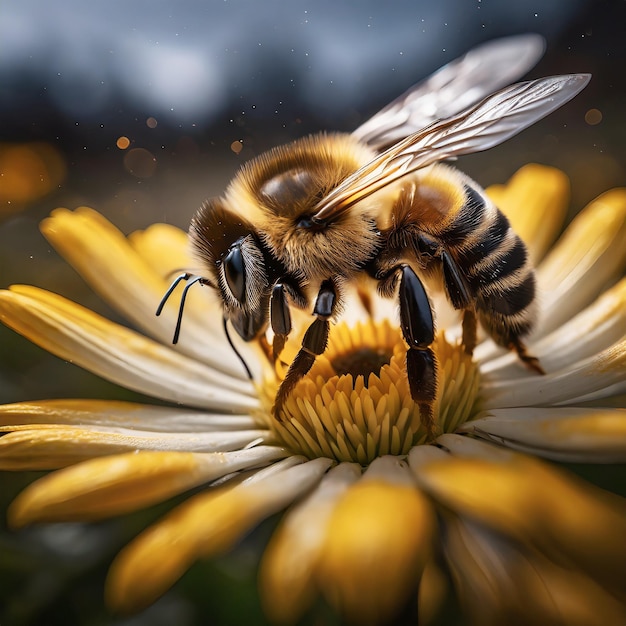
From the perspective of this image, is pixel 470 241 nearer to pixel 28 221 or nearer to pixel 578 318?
pixel 578 318

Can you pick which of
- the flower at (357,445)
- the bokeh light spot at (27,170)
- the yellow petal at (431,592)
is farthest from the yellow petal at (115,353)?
the yellow petal at (431,592)

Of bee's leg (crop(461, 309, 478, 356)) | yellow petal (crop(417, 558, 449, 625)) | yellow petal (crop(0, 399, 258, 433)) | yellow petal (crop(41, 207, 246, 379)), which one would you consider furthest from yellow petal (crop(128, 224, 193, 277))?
yellow petal (crop(417, 558, 449, 625))

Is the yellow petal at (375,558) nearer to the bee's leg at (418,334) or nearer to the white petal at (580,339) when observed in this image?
the bee's leg at (418,334)

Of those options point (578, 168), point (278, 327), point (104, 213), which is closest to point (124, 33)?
point (104, 213)

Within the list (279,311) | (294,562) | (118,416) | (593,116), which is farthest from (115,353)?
(593,116)

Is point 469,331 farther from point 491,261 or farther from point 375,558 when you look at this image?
point 375,558

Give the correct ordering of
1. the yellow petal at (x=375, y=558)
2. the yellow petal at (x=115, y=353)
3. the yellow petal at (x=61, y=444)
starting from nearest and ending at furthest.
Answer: the yellow petal at (x=375, y=558) → the yellow petal at (x=61, y=444) → the yellow petal at (x=115, y=353)
